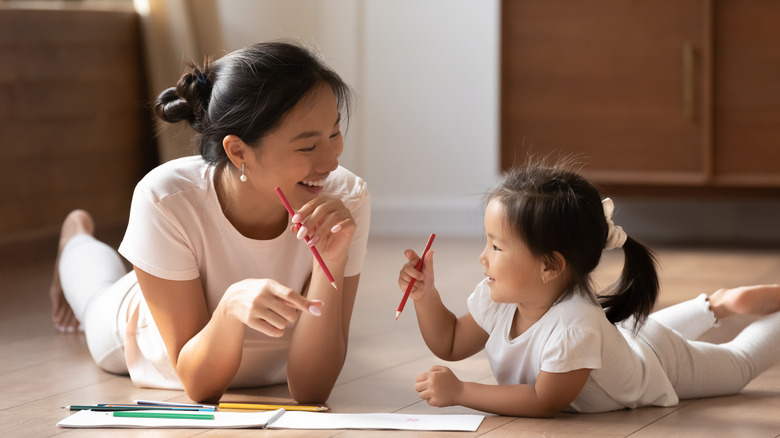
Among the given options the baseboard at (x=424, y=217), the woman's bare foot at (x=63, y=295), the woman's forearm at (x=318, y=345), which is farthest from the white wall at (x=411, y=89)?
the woman's forearm at (x=318, y=345)

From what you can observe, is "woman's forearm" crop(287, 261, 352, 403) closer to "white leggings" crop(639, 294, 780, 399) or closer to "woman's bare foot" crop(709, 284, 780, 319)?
"white leggings" crop(639, 294, 780, 399)

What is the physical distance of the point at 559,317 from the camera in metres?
1.49

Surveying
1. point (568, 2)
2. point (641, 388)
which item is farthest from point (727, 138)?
point (641, 388)

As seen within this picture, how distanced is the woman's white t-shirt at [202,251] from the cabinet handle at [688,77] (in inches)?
79.2

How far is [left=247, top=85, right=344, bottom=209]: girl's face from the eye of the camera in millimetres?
1489

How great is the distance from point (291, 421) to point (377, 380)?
1.16 ft

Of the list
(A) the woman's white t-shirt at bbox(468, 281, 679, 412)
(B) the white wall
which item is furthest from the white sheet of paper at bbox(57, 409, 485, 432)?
(B) the white wall

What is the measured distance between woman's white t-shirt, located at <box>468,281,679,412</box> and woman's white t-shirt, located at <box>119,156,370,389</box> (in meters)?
0.28

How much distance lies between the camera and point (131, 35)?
12.5 ft

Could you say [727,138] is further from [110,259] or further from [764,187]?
[110,259]

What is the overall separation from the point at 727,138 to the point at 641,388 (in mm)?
2053

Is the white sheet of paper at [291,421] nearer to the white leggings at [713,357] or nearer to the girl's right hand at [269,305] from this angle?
the girl's right hand at [269,305]

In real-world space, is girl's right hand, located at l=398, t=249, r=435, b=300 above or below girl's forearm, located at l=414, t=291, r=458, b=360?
above

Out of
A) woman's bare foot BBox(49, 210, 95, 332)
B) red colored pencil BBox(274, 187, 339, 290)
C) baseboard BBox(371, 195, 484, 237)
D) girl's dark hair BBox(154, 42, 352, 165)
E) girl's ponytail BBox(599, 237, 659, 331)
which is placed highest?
girl's dark hair BBox(154, 42, 352, 165)
